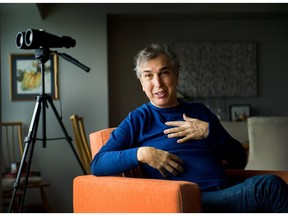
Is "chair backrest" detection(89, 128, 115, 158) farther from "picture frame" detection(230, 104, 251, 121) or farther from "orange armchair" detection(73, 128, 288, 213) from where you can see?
"picture frame" detection(230, 104, 251, 121)

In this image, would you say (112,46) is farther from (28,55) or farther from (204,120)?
(204,120)

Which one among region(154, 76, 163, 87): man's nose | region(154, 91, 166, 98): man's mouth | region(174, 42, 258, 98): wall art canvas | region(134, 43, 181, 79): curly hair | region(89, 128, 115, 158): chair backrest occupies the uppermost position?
region(174, 42, 258, 98): wall art canvas

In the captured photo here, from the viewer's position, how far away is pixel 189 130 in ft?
6.77

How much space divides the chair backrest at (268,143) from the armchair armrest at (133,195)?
1.84m

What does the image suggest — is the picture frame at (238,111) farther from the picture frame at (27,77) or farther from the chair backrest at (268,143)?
the chair backrest at (268,143)

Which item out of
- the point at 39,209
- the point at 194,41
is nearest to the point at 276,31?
the point at 194,41

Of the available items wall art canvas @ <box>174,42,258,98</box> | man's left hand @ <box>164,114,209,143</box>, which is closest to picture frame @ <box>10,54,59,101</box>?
wall art canvas @ <box>174,42,258,98</box>

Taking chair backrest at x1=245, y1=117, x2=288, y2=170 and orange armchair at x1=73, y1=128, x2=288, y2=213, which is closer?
orange armchair at x1=73, y1=128, x2=288, y2=213

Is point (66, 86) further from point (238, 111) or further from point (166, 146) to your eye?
point (166, 146)

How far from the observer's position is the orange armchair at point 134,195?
5.45 feet

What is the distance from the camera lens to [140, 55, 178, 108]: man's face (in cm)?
216

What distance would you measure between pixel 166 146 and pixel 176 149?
44 millimetres

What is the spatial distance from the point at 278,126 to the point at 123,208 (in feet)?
6.40

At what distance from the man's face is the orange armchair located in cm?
44
